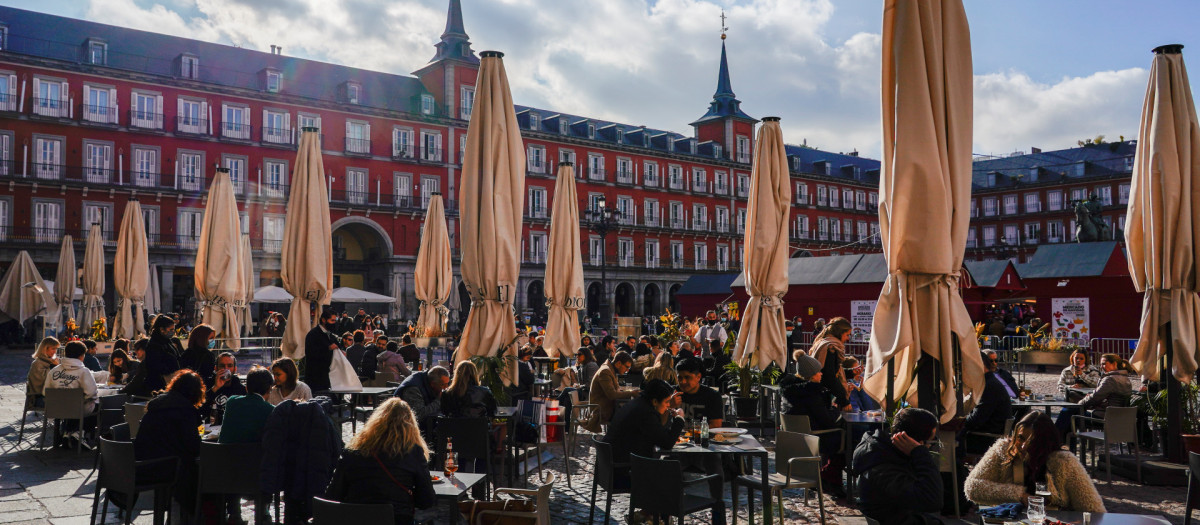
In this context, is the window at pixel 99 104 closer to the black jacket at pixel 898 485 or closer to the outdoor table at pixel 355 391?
the outdoor table at pixel 355 391

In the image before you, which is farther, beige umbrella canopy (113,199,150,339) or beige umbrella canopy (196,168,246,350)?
beige umbrella canopy (113,199,150,339)

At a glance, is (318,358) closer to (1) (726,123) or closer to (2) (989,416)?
(2) (989,416)

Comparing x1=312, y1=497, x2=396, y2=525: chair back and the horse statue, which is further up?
the horse statue

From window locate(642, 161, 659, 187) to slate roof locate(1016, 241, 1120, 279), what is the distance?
29371 millimetres

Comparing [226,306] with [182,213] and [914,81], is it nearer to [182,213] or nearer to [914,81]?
[914,81]

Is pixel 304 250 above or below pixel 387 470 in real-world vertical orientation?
above

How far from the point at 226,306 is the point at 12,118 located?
2744 centimetres

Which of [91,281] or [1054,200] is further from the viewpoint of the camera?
[1054,200]

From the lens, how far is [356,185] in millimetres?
40438

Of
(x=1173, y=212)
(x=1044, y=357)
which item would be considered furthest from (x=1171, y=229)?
(x=1044, y=357)

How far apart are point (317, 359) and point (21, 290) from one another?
15214 millimetres

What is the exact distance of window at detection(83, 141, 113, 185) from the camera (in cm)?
3425

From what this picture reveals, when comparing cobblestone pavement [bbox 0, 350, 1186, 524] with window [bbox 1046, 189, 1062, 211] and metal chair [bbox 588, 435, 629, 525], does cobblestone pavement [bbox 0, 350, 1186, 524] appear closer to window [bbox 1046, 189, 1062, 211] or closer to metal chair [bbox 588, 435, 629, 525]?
metal chair [bbox 588, 435, 629, 525]

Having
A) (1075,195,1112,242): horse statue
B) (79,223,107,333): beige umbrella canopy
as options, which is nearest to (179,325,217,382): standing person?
(79,223,107,333): beige umbrella canopy
